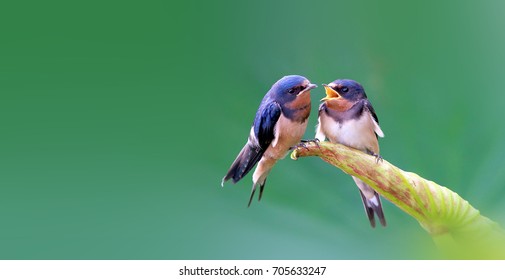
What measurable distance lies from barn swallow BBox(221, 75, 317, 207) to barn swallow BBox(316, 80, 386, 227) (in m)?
0.09

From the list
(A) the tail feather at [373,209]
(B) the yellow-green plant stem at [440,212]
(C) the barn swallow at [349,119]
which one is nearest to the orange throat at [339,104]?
(C) the barn swallow at [349,119]

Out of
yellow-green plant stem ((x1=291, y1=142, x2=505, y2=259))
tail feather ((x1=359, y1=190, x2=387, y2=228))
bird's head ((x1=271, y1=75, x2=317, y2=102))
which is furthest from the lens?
tail feather ((x1=359, y1=190, x2=387, y2=228))

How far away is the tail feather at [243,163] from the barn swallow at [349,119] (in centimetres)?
24

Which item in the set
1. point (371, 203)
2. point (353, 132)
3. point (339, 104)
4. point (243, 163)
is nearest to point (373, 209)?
point (371, 203)

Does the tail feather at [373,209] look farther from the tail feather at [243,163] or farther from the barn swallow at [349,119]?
the tail feather at [243,163]

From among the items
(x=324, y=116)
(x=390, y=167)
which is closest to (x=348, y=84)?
(x=324, y=116)

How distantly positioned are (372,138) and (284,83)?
1.29ft

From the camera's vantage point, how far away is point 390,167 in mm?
2059

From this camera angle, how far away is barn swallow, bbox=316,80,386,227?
227 centimetres

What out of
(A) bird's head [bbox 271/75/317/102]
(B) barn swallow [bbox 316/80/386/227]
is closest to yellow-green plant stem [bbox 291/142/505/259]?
(B) barn swallow [bbox 316/80/386/227]

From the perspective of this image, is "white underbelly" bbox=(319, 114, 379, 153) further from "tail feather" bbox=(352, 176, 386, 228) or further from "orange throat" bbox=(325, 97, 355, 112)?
Answer: "tail feather" bbox=(352, 176, 386, 228)

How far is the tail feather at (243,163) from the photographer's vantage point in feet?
7.47

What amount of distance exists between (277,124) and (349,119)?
0.86 ft
